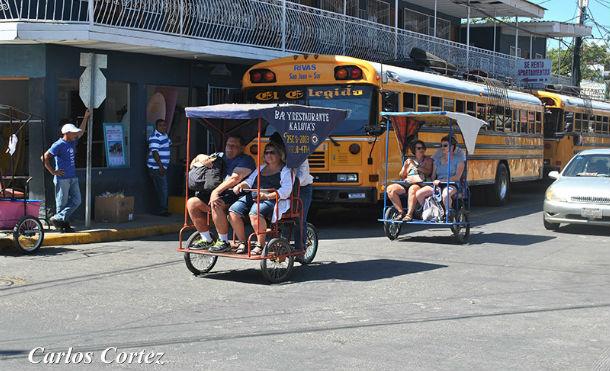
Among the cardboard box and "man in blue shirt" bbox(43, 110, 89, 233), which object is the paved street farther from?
the cardboard box

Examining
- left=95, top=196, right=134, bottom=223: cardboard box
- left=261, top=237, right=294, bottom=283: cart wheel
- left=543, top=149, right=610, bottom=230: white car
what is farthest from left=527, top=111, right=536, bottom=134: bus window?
left=261, top=237, right=294, bottom=283: cart wheel

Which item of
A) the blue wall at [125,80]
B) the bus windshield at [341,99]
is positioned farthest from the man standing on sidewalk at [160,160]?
the bus windshield at [341,99]

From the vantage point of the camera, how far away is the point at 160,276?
9.77m

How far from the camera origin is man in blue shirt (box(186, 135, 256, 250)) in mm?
9438

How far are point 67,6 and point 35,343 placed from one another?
380 inches

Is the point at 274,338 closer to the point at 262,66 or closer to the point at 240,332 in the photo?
the point at 240,332

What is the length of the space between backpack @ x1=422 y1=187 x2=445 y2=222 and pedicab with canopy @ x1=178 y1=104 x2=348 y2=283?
3.10 metres

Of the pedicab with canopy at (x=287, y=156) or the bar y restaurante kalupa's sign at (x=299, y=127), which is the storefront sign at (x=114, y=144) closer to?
the pedicab with canopy at (x=287, y=156)

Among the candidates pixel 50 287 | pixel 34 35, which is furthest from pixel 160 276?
pixel 34 35

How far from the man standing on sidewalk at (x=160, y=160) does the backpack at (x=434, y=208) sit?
17.6 feet

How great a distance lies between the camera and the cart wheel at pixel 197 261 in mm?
9727

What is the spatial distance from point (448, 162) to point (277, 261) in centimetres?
460

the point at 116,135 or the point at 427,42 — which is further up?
the point at 427,42

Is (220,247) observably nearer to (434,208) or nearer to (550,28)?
(434,208)
